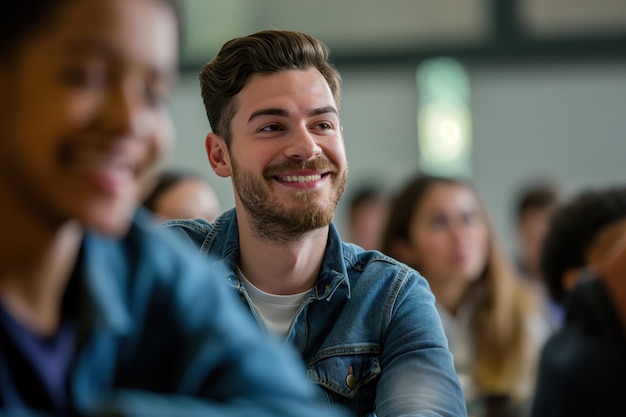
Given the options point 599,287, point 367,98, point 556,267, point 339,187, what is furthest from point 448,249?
point 367,98

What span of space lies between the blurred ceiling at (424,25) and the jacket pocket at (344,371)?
4016mm

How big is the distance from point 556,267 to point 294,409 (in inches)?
55.5

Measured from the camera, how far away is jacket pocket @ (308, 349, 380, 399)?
1484mm

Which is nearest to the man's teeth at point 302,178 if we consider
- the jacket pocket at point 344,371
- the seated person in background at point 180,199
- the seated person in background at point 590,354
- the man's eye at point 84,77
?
the jacket pocket at point 344,371

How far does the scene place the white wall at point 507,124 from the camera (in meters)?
5.46

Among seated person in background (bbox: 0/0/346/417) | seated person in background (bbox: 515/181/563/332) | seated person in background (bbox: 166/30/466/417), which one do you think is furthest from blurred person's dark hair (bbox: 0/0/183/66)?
seated person in background (bbox: 515/181/563/332)

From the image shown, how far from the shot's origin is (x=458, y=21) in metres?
5.46

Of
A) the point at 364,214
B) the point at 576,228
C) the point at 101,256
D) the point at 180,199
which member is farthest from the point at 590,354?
the point at 364,214

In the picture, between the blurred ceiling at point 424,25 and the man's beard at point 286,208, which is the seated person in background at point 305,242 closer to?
the man's beard at point 286,208

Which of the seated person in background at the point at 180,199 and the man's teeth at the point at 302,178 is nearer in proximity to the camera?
the man's teeth at the point at 302,178

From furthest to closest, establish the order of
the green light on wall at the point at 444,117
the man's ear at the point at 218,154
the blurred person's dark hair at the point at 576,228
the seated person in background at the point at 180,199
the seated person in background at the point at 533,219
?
1. the green light on wall at the point at 444,117
2. the seated person in background at the point at 533,219
3. the seated person in background at the point at 180,199
4. the blurred person's dark hair at the point at 576,228
5. the man's ear at the point at 218,154

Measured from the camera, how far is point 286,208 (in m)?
1.56

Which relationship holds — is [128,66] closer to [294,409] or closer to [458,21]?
[294,409]

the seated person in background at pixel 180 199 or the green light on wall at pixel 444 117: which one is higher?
the seated person in background at pixel 180 199
